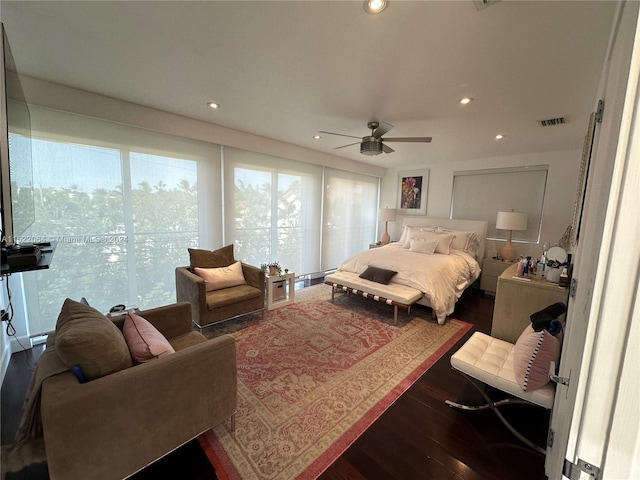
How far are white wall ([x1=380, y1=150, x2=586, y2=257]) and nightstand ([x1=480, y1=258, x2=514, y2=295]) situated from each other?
49 cm

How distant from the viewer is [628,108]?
470 millimetres

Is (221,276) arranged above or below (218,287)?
above

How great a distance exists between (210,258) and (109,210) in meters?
1.18

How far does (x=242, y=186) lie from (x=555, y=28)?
354 cm

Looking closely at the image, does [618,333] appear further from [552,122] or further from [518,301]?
[552,122]

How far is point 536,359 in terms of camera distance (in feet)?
4.90

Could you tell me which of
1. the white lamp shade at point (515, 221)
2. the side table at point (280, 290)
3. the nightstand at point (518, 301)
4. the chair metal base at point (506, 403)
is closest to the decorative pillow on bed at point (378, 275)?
the side table at point (280, 290)

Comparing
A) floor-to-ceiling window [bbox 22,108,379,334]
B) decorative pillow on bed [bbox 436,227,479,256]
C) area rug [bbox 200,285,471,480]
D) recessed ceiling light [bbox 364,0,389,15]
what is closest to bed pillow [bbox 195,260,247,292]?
area rug [bbox 200,285,471,480]

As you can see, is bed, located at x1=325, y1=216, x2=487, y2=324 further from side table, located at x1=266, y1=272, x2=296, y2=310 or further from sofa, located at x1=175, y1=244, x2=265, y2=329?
sofa, located at x1=175, y1=244, x2=265, y2=329

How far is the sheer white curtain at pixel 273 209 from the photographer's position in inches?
151

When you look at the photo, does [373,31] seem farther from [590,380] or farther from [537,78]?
[590,380]

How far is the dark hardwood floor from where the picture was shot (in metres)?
1.39

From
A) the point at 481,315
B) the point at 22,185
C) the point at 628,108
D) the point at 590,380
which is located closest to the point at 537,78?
the point at 628,108

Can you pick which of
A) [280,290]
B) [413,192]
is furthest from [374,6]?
[413,192]
